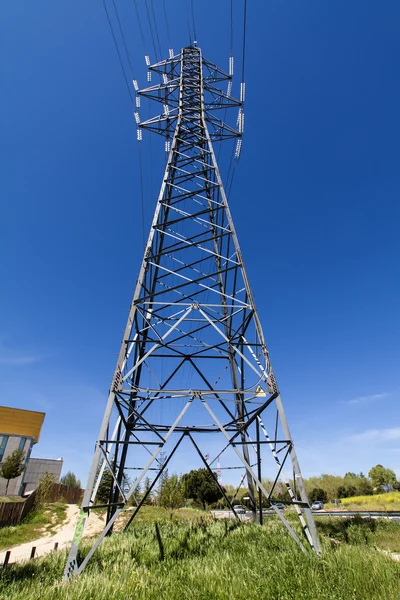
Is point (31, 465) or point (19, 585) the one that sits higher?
point (31, 465)

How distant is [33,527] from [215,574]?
2247 centimetres

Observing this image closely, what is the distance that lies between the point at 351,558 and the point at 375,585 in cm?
102

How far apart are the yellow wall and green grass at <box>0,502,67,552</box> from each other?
1851 cm

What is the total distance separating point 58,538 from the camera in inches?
724

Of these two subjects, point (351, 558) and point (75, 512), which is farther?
point (75, 512)

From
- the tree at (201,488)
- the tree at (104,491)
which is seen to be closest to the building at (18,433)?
the tree at (104,491)

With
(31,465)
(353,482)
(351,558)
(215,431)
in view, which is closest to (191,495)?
(31,465)

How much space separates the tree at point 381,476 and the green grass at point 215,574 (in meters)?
79.7

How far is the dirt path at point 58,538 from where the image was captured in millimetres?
13906

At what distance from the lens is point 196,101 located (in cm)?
1449

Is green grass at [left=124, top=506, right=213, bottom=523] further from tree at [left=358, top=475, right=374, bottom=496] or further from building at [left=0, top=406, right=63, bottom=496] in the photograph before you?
tree at [left=358, top=475, right=374, bottom=496]

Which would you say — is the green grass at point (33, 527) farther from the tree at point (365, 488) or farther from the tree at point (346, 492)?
the tree at point (365, 488)

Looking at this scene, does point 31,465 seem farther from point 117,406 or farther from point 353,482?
point 353,482

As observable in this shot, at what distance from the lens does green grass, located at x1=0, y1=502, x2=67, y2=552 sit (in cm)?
1723
